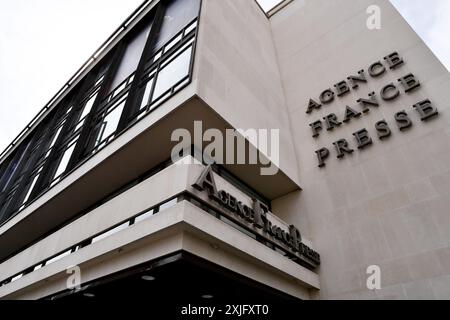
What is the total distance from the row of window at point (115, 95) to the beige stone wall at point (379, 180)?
6.69 meters

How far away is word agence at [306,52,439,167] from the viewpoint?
11.3 m

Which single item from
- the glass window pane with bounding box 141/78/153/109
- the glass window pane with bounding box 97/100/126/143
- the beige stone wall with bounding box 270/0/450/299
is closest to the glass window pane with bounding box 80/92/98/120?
the glass window pane with bounding box 97/100/126/143

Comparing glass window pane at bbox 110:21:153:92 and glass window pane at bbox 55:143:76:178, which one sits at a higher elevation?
glass window pane at bbox 110:21:153:92

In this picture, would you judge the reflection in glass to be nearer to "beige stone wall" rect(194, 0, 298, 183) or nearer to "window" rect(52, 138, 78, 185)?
"window" rect(52, 138, 78, 185)

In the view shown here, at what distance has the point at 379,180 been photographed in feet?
35.8

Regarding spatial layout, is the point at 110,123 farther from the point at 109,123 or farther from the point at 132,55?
the point at 132,55

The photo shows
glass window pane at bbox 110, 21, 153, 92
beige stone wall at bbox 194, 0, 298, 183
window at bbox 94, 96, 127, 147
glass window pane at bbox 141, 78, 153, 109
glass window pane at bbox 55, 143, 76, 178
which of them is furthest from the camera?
glass window pane at bbox 110, 21, 153, 92

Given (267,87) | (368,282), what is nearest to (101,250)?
(368,282)

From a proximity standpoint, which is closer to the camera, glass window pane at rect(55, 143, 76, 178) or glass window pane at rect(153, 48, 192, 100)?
glass window pane at rect(153, 48, 192, 100)

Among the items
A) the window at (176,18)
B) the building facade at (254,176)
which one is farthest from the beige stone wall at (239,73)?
the window at (176,18)

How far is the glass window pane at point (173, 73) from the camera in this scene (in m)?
11.9

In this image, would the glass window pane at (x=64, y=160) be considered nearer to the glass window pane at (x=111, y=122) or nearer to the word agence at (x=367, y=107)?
the glass window pane at (x=111, y=122)

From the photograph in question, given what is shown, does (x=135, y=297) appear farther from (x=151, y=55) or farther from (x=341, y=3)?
(x=341, y=3)

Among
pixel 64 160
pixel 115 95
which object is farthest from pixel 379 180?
pixel 64 160
